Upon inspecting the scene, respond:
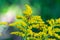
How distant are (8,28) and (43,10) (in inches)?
25.4

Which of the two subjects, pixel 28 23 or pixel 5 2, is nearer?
pixel 28 23

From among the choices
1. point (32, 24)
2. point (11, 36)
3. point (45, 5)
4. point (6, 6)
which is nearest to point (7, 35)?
point (11, 36)

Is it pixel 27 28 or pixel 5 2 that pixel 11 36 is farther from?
pixel 27 28

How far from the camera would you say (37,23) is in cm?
269

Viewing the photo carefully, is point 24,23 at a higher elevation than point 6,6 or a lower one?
lower

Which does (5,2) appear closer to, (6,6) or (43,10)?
(6,6)

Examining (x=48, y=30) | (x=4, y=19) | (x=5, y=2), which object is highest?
(x=5, y=2)

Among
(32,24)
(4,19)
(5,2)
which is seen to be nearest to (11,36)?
(4,19)

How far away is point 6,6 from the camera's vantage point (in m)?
3.99

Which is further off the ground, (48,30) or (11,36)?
(11,36)

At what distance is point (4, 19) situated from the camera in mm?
3980

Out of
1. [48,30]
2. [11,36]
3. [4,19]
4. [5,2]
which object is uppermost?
[5,2]

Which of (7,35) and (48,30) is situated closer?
(48,30)

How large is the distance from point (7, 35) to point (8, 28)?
0.37ft
